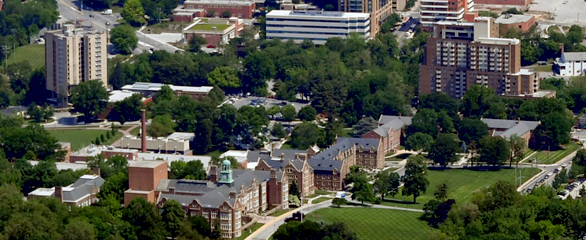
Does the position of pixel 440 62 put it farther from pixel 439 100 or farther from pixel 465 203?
pixel 465 203

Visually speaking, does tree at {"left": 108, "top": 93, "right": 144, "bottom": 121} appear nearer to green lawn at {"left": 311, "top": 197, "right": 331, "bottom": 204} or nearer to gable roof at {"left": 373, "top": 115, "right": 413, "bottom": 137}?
gable roof at {"left": 373, "top": 115, "right": 413, "bottom": 137}

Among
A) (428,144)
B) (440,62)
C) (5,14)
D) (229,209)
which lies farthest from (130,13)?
(229,209)

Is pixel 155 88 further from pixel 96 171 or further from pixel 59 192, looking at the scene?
pixel 59 192

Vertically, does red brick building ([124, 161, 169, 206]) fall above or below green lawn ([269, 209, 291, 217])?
above

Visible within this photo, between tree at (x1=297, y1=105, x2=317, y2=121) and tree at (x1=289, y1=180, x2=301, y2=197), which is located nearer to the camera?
tree at (x1=289, y1=180, x2=301, y2=197)

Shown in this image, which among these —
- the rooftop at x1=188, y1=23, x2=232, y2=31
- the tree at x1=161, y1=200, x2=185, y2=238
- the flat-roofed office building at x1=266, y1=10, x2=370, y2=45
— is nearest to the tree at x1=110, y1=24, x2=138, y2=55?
the rooftop at x1=188, y1=23, x2=232, y2=31
